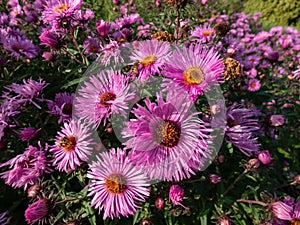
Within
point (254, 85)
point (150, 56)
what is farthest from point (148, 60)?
point (254, 85)

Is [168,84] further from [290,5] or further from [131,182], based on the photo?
[290,5]

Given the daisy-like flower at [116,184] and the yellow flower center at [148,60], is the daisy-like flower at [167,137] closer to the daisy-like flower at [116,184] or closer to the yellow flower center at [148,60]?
the daisy-like flower at [116,184]

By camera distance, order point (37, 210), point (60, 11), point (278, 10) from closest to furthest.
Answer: point (37, 210)
point (60, 11)
point (278, 10)

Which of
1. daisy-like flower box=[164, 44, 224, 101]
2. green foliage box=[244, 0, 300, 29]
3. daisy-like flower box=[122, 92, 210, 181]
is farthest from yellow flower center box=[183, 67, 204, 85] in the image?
green foliage box=[244, 0, 300, 29]

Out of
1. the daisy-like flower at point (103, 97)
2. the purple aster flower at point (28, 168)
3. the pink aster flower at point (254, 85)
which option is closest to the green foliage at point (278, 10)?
the pink aster flower at point (254, 85)

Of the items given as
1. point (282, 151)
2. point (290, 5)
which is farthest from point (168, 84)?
point (290, 5)

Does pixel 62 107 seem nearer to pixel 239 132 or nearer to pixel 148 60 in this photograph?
pixel 148 60

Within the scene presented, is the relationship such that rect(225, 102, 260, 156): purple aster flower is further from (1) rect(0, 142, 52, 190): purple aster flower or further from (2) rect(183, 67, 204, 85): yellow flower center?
(1) rect(0, 142, 52, 190): purple aster flower

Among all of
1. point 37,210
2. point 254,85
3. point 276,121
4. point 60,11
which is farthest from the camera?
point 254,85
